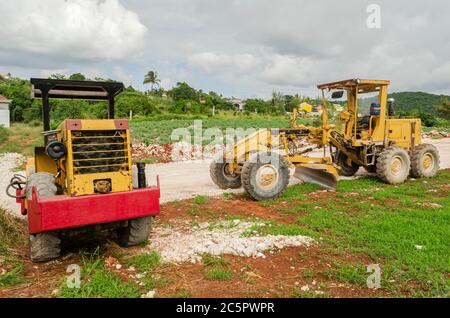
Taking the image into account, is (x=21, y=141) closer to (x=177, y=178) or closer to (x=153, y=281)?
(x=177, y=178)

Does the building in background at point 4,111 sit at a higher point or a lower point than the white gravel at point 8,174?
higher

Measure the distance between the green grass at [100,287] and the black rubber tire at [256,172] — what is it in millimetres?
4202

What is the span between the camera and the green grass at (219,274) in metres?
4.28

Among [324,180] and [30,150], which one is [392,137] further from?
[30,150]

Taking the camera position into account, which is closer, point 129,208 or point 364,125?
point 129,208

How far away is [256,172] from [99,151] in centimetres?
411

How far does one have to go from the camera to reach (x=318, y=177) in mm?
9977

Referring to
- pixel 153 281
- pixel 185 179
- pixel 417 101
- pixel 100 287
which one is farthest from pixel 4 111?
pixel 417 101

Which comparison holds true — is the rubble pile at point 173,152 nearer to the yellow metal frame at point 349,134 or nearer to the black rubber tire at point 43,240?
the yellow metal frame at point 349,134

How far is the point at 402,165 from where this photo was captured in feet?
34.0

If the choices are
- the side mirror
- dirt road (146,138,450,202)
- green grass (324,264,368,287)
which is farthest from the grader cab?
the side mirror

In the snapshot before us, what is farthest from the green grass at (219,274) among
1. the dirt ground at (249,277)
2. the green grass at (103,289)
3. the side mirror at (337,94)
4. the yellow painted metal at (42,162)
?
the side mirror at (337,94)

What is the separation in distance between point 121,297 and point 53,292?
2.44 ft

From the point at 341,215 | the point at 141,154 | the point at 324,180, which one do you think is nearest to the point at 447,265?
the point at 341,215
